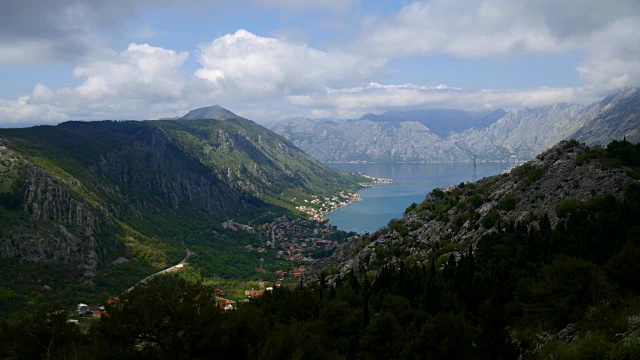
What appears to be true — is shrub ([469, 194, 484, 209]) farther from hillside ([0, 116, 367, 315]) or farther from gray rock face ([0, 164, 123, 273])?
gray rock face ([0, 164, 123, 273])

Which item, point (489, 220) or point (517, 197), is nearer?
point (489, 220)

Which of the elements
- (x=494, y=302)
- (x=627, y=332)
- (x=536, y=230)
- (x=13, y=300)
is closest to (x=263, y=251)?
(x=13, y=300)

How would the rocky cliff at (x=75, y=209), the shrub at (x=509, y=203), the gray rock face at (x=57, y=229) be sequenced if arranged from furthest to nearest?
the rocky cliff at (x=75, y=209), the gray rock face at (x=57, y=229), the shrub at (x=509, y=203)

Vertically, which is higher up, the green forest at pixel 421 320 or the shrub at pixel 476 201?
the shrub at pixel 476 201

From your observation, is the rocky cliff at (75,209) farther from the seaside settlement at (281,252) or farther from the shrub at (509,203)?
the shrub at (509,203)

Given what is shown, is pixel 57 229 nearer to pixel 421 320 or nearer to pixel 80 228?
pixel 80 228

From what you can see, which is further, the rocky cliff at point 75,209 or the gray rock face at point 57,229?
the rocky cliff at point 75,209

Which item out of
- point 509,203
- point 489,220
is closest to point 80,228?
point 489,220

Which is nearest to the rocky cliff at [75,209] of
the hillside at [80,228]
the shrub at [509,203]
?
the hillside at [80,228]
